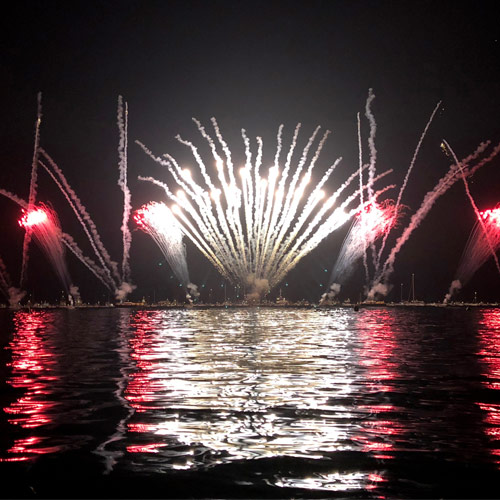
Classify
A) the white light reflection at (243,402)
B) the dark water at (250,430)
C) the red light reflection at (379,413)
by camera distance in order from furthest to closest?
the white light reflection at (243,402)
the red light reflection at (379,413)
the dark water at (250,430)

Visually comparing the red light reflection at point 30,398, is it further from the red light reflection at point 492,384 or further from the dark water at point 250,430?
the red light reflection at point 492,384

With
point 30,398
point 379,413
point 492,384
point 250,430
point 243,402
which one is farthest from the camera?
point 492,384

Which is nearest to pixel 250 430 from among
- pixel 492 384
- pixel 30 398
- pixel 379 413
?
pixel 379 413

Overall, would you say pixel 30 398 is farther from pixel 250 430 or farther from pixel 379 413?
pixel 379 413

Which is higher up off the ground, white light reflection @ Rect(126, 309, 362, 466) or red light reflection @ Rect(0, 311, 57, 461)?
white light reflection @ Rect(126, 309, 362, 466)

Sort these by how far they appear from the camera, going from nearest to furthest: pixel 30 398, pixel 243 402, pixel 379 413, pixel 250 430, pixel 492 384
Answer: pixel 250 430 < pixel 379 413 < pixel 243 402 < pixel 30 398 < pixel 492 384

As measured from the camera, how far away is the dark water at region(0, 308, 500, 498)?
12055 millimetres

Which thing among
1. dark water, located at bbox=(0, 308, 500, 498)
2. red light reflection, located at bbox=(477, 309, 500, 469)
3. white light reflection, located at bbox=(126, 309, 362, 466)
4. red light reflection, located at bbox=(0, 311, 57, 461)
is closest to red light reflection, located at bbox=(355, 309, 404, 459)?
dark water, located at bbox=(0, 308, 500, 498)

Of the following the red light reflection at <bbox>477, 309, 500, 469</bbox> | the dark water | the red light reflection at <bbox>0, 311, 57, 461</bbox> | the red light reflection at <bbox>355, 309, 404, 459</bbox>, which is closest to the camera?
the dark water

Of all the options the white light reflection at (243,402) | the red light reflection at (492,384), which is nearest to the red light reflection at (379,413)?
the white light reflection at (243,402)

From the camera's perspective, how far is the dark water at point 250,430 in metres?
12.1

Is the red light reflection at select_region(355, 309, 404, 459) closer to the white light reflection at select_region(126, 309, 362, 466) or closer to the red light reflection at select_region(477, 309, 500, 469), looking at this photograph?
the white light reflection at select_region(126, 309, 362, 466)

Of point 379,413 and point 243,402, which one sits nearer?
point 379,413

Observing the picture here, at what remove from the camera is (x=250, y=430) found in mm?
16547
